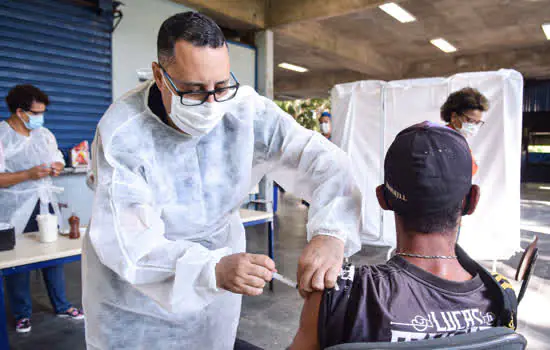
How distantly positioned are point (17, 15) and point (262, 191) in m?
3.76

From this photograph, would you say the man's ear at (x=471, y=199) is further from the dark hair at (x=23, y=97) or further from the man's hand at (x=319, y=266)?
the dark hair at (x=23, y=97)

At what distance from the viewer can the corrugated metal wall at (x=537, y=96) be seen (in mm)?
11641

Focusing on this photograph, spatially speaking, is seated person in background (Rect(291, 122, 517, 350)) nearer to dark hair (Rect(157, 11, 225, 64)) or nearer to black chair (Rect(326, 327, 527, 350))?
black chair (Rect(326, 327, 527, 350))

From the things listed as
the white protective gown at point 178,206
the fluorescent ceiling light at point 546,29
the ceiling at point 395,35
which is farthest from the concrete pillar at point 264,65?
the fluorescent ceiling light at point 546,29

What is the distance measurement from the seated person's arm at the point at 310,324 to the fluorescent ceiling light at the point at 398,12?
592 cm

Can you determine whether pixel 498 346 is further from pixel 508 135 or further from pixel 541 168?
pixel 541 168

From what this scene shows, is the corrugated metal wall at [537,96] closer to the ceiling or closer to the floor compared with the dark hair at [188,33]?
closer to the ceiling

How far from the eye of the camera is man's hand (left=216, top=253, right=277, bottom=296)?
2.28 feet

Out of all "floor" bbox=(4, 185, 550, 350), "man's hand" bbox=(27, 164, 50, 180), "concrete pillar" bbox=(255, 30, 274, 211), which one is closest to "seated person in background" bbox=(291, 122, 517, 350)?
"floor" bbox=(4, 185, 550, 350)

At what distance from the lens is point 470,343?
578 millimetres

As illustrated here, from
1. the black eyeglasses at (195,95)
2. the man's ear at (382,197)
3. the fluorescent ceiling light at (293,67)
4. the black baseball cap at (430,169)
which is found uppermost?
the fluorescent ceiling light at (293,67)

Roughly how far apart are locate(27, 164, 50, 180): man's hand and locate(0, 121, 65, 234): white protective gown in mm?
98

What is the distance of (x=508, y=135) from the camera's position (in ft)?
11.9

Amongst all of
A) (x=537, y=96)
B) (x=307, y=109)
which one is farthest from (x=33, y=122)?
(x=537, y=96)
